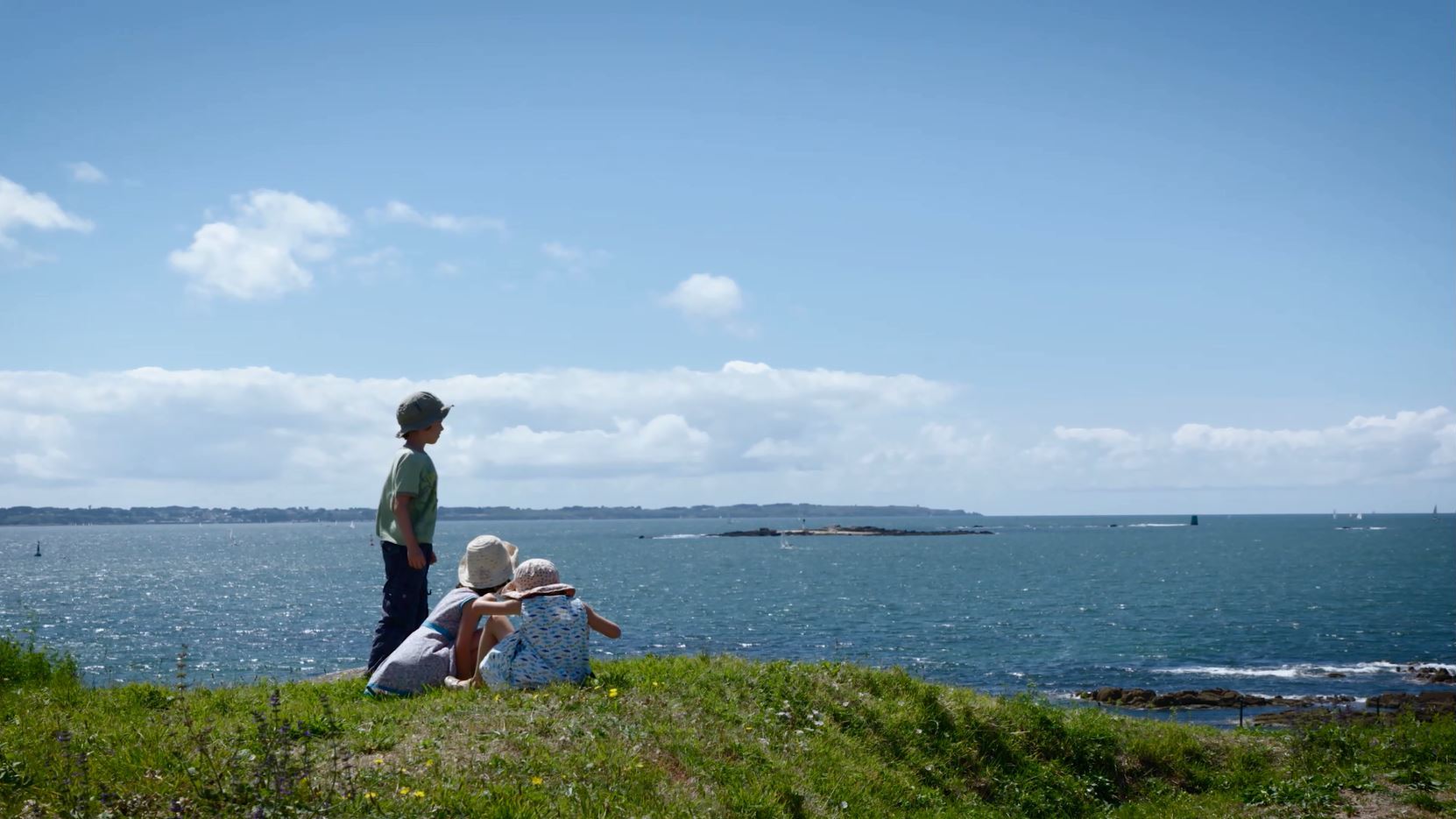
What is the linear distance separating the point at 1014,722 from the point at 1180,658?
3308cm

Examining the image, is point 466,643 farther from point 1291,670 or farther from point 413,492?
point 1291,670

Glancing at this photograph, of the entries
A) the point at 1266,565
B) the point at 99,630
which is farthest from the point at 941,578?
the point at 99,630

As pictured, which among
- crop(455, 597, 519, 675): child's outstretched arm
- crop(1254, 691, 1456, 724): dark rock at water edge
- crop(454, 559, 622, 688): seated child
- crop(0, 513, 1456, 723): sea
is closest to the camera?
crop(454, 559, 622, 688): seated child

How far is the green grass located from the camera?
20.9 feet

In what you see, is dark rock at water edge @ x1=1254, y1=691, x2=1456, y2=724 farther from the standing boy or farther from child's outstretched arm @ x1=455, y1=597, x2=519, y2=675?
the standing boy

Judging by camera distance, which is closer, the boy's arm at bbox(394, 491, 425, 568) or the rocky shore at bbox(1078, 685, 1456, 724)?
the boy's arm at bbox(394, 491, 425, 568)

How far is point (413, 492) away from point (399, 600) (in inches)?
47.7

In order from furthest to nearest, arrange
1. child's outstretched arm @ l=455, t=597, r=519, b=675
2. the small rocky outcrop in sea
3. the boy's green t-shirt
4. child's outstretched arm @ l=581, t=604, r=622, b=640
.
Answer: the small rocky outcrop in sea < the boy's green t-shirt < child's outstretched arm @ l=455, t=597, r=519, b=675 < child's outstretched arm @ l=581, t=604, r=622, b=640

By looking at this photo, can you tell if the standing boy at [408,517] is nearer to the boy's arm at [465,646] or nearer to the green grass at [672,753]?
the boy's arm at [465,646]

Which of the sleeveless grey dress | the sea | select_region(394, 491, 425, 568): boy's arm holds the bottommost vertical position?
the sea

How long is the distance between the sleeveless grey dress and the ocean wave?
1284 inches

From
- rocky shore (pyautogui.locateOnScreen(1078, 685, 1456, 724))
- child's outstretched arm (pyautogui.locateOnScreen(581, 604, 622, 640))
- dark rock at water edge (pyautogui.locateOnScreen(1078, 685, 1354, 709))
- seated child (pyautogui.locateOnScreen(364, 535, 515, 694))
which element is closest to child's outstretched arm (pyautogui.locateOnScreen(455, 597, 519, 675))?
seated child (pyautogui.locateOnScreen(364, 535, 515, 694))

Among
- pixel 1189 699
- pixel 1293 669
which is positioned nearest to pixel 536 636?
pixel 1189 699

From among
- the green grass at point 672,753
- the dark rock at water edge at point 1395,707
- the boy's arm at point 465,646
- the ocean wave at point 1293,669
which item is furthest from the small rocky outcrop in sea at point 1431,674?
the boy's arm at point 465,646
